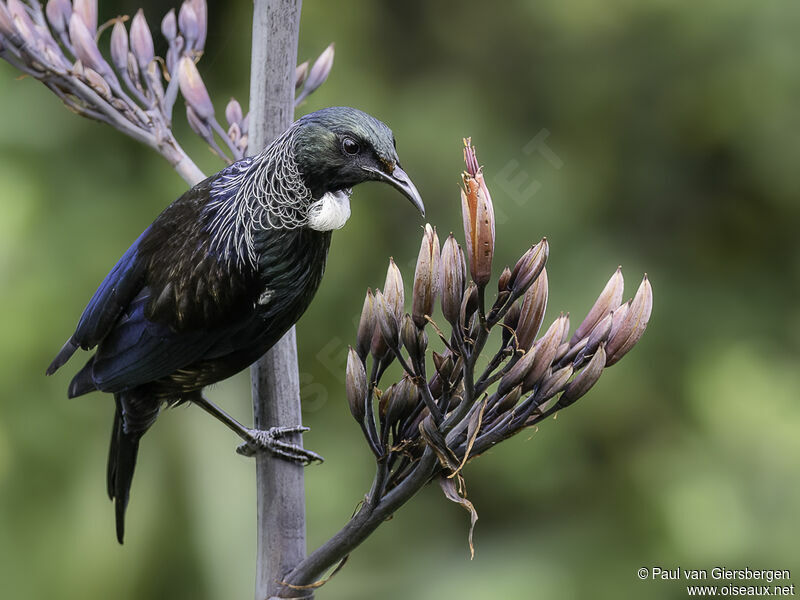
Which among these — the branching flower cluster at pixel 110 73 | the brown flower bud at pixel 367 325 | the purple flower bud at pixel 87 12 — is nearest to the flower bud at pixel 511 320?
the brown flower bud at pixel 367 325

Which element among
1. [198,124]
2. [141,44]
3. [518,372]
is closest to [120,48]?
[141,44]

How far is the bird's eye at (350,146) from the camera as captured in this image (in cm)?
86

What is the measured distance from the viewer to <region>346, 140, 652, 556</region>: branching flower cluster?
2.31ft

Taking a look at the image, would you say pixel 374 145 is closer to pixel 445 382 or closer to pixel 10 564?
pixel 445 382

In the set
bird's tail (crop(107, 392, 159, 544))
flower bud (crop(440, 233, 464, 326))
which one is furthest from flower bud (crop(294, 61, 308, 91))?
flower bud (crop(440, 233, 464, 326))

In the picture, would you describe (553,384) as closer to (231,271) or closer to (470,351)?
(470,351)

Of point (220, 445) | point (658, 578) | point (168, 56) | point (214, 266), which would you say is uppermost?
point (168, 56)

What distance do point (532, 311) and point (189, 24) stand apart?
74 cm

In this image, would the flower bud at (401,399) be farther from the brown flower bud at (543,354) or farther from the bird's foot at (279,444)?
the bird's foot at (279,444)

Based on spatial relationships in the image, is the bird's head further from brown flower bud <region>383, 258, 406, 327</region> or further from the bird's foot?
the bird's foot

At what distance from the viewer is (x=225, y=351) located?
3.43 feet

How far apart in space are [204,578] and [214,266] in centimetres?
150

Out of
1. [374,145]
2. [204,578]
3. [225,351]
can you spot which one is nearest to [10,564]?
[204,578]

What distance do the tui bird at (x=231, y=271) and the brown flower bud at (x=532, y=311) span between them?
0.18 m
